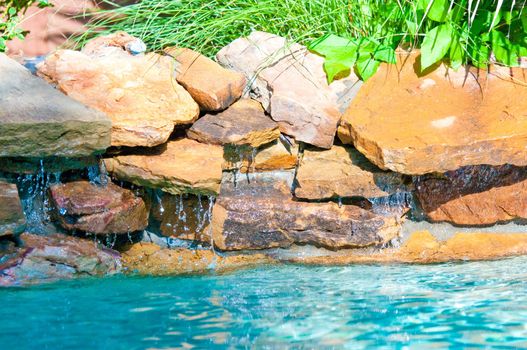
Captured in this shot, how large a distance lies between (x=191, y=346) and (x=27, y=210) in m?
1.51

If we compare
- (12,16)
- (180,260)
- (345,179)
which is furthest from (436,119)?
(12,16)

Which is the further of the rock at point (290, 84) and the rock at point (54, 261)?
the rock at point (290, 84)

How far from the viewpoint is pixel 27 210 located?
11.1 ft

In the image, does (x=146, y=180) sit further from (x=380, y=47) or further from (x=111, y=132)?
(x=380, y=47)

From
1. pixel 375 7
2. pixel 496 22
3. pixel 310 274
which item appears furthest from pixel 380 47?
pixel 310 274

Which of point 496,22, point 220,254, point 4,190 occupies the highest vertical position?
point 496,22

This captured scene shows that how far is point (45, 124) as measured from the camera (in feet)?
9.87

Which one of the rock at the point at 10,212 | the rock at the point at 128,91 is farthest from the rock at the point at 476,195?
the rock at the point at 10,212

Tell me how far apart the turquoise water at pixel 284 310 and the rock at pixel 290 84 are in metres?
0.72

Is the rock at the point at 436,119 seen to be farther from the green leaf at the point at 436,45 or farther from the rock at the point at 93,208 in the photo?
the rock at the point at 93,208

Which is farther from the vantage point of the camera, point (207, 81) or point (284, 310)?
point (207, 81)

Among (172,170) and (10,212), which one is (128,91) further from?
(10,212)

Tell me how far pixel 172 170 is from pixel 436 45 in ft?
4.61

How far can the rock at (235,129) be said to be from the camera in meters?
3.42
